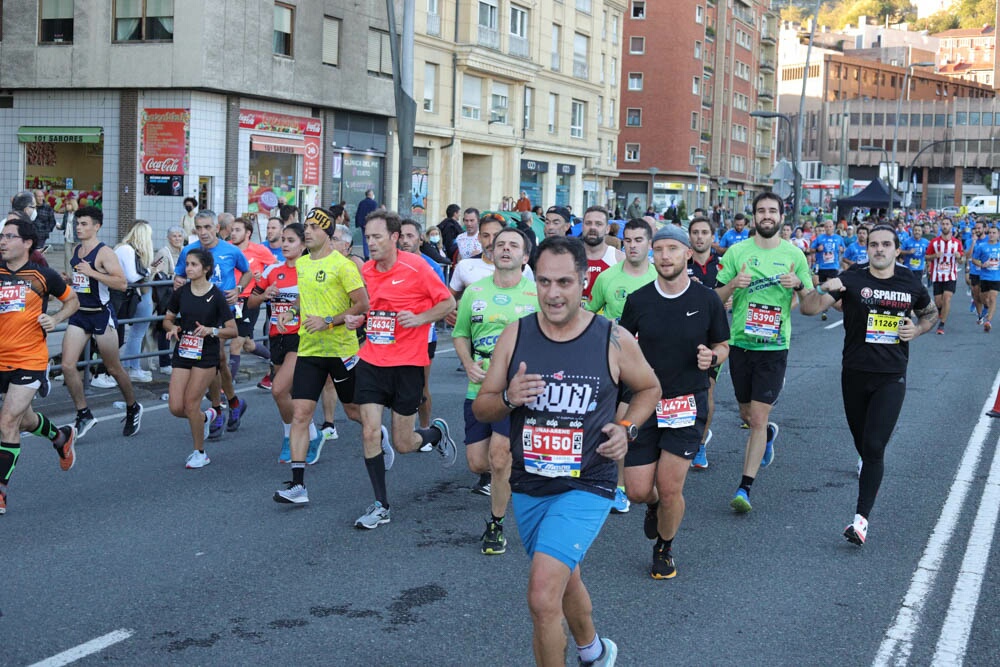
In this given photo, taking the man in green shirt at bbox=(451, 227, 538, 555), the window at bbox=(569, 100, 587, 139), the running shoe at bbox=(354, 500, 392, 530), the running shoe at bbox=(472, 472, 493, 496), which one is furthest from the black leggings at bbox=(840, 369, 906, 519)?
the window at bbox=(569, 100, 587, 139)

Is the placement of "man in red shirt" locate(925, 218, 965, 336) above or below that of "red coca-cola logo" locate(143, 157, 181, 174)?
below

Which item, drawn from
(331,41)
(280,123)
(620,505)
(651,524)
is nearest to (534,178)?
(331,41)

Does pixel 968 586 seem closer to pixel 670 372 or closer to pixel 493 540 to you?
pixel 670 372

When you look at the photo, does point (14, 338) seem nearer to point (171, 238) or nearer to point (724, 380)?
point (171, 238)

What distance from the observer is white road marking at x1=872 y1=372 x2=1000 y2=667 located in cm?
529

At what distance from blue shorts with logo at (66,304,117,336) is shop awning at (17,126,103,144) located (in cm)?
1954

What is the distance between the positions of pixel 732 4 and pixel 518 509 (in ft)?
279

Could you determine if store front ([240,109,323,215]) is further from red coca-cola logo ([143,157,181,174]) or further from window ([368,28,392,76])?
window ([368,28,392,76])

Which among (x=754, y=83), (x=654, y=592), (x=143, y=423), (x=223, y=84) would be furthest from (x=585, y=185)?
(x=654, y=592)

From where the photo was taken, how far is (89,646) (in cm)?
514

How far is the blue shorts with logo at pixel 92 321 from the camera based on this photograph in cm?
1080

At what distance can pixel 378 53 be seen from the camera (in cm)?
3450

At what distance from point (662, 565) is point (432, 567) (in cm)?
124

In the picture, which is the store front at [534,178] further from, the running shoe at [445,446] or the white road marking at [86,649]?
the white road marking at [86,649]
